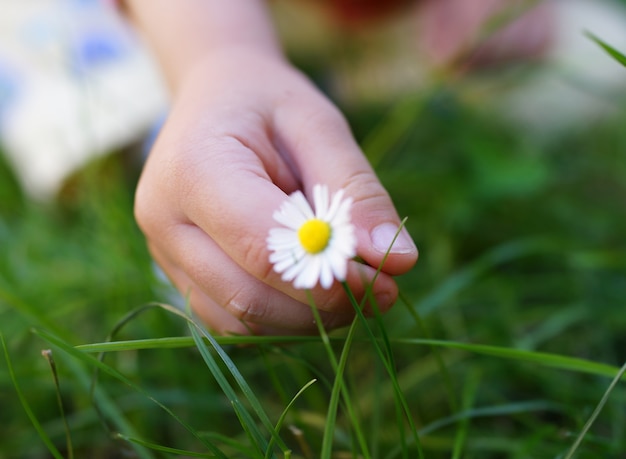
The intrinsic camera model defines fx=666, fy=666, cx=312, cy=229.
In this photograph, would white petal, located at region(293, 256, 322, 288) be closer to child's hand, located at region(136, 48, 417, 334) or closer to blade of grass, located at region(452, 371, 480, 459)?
child's hand, located at region(136, 48, 417, 334)

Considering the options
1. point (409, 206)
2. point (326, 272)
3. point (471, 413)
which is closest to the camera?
point (326, 272)

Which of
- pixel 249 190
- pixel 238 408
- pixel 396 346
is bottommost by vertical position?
pixel 396 346

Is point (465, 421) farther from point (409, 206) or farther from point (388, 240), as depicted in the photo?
point (409, 206)

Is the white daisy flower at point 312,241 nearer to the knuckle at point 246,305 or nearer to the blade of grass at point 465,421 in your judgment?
the knuckle at point 246,305

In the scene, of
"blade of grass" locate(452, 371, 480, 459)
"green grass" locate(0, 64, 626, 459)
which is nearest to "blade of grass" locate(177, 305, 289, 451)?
"green grass" locate(0, 64, 626, 459)

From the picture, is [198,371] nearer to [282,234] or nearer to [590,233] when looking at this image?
[282,234]

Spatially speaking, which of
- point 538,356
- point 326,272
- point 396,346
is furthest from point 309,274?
point 396,346
